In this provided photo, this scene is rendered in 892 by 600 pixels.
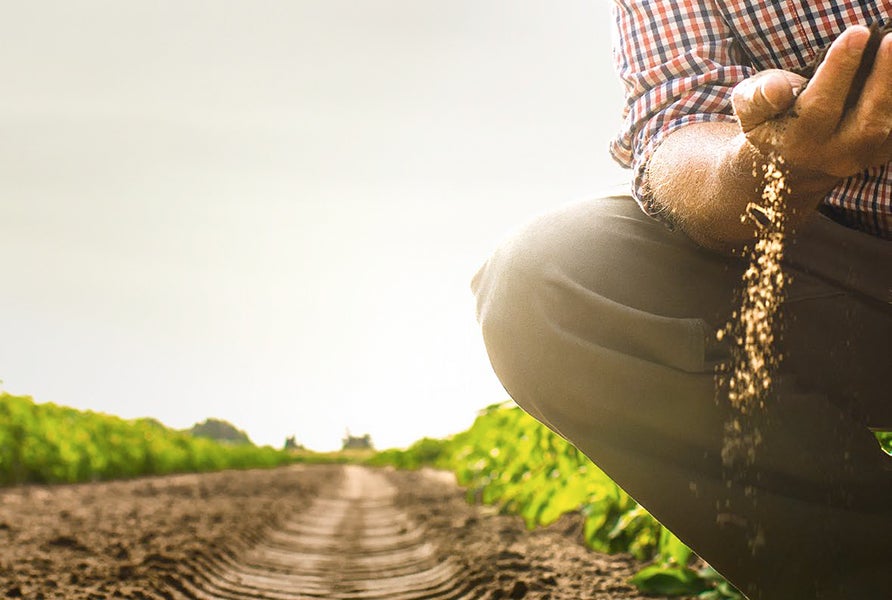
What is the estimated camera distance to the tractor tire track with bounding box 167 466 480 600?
2.79 metres

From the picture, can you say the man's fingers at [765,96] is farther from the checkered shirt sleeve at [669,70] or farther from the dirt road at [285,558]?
the dirt road at [285,558]

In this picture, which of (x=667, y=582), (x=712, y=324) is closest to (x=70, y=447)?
(x=667, y=582)

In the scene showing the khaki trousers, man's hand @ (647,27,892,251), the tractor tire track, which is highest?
man's hand @ (647,27,892,251)

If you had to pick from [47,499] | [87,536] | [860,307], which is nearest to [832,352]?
[860,307]

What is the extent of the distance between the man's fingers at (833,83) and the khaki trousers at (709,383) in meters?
0.53

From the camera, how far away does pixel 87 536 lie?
12.0 ft

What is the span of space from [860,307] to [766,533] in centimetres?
54

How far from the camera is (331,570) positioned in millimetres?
3492

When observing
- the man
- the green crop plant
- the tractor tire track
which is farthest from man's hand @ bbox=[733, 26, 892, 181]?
the tractor tire track

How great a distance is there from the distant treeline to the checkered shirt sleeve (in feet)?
30.5

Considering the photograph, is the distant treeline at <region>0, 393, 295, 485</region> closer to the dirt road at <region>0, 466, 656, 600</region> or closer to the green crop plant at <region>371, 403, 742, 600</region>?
the dirt road at <region>0, 466, 656, 600</region>

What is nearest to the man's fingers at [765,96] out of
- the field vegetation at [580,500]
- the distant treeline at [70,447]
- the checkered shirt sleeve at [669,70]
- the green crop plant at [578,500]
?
the checkered shirt sleeve at [669,70]

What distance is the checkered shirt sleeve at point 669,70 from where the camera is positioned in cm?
163

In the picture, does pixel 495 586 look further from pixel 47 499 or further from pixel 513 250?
pixel 47 499
